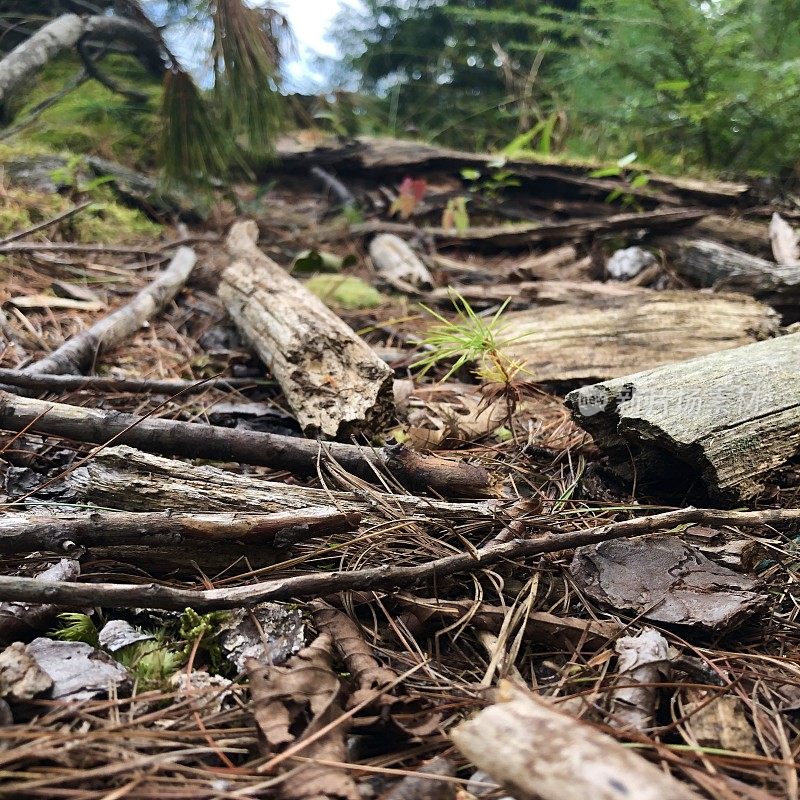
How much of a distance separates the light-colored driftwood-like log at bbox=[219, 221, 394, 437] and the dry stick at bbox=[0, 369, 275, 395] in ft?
0.62

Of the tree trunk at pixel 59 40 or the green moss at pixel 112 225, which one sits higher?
the tree trunk at pixel 59 40

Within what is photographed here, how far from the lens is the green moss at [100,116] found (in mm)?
5520

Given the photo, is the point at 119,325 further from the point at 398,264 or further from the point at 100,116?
the point at 100,116

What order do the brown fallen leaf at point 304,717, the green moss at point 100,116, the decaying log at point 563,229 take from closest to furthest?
the brown fallen leaf at point 304,717, the decaying log at point 563,229, the green moss at point 100,116

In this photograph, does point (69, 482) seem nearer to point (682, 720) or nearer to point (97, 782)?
point (97, 782)

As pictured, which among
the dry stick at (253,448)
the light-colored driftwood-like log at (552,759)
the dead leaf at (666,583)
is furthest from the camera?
the dry stick at (253,448)

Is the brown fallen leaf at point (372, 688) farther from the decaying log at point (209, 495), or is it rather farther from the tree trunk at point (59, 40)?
the tree trunk at point (59, 40)

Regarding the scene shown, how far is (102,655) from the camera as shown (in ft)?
4.28

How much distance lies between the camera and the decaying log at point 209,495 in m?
1.68

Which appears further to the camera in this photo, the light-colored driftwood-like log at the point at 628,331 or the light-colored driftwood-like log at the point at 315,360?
the light-colored driftwood-like log at the point at 628,331

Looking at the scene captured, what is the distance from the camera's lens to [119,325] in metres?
Answer: 3.02

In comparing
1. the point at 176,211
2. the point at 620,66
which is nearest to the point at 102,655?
the point at 176,211

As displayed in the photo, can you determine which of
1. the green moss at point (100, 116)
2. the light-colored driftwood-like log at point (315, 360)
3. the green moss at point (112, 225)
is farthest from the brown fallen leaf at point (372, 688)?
the green moss at point (100, 116)

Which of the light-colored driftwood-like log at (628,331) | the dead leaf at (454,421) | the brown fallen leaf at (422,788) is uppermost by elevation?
the light-colored driftwood-like log at (628,331)
